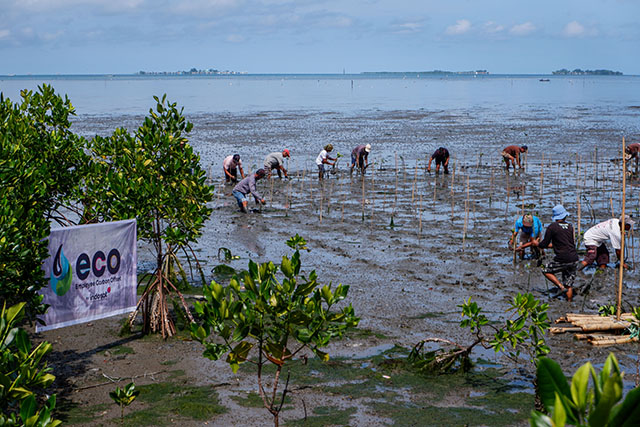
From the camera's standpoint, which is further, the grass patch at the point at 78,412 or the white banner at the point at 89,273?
the white banner at the point at 89,273

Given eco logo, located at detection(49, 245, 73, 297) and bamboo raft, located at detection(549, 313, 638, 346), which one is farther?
bamboo raft, located at detection(549, 313, 638, 346)

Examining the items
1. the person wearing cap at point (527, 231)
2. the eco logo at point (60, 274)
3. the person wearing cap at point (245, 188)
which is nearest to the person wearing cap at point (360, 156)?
the person wearing cap at point (245, 188)

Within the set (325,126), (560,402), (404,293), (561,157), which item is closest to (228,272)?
(404,293)

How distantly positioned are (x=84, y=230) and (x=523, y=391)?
216 inches

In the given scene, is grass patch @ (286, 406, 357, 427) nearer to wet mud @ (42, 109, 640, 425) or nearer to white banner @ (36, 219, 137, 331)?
wet mud @ (42, 109, 640, 425)

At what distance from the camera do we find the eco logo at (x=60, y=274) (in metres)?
8.04

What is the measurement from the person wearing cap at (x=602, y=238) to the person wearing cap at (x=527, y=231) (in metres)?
1.23

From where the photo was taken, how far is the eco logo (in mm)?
8045

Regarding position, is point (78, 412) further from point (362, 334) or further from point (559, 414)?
point (559, 414)

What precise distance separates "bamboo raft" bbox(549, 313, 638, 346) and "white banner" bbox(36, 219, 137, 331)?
5.77 metres

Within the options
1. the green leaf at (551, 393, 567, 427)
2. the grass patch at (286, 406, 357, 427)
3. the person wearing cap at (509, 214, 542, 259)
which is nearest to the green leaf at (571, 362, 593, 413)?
the green leaf at (551, 393, 567, 427)

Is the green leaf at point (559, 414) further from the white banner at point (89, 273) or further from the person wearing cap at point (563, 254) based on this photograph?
the person wearing cap at point (563, 254)

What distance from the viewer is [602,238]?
11633mm

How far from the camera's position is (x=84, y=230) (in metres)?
8.29
